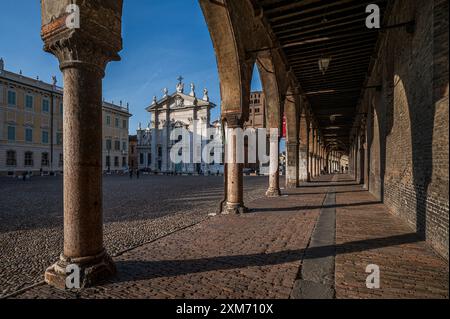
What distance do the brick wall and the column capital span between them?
491cm

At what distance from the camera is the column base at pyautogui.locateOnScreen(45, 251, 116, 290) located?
309 centimetres

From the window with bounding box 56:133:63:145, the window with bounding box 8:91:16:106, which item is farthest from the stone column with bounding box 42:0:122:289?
the window with bounding box 56:133:63:145

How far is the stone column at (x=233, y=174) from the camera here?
26.2ft

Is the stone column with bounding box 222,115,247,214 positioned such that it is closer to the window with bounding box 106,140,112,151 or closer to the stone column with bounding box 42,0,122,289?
the stone column with bounding box 42,0,122,289

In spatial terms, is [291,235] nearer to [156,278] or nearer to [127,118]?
[156,278]

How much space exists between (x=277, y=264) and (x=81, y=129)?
3160 mm

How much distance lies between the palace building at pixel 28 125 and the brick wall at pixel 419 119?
3391cm

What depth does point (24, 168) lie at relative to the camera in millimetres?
33312

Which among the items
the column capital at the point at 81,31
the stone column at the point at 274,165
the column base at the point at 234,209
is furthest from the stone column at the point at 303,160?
the column capital at the point at 81,31

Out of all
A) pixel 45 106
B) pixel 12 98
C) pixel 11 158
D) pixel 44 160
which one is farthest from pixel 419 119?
pixel 45 106

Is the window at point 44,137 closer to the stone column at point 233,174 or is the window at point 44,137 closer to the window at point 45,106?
the window at point 45,106
